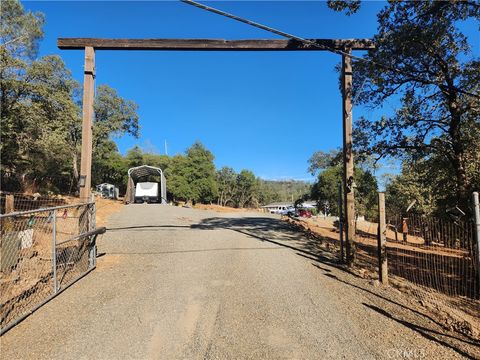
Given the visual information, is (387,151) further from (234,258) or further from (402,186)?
(402,186)

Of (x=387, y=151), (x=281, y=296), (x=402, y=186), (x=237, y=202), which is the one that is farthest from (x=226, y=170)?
(x=281, y=296)

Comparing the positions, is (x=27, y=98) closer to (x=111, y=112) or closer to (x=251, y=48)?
(x=251, y=48)

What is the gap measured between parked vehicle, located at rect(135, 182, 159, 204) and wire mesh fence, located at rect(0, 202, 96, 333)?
24.0m

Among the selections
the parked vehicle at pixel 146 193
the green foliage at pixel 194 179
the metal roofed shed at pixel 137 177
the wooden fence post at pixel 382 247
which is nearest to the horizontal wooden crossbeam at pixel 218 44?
the wooden fence post at pixel 382 247

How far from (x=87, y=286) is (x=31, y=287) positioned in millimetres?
846

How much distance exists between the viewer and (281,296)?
18.0 ft

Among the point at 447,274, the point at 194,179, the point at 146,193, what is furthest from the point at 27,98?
the point at 194,179

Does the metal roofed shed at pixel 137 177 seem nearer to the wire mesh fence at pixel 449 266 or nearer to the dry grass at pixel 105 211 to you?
the dry grass at pixel 105 211

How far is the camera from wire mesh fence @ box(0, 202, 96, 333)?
4.83 meters

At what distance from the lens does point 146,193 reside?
32.1 m

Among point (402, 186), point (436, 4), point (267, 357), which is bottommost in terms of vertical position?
point (267, 357)

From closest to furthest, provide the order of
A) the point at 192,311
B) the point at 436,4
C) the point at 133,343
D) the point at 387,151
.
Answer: the point at 133,343
the point at 192,311
the point at 436,4
the point at 387,151

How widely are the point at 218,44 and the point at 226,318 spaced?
6356mm

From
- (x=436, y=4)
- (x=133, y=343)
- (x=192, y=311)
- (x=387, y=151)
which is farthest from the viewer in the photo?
(x=387, y=151)
